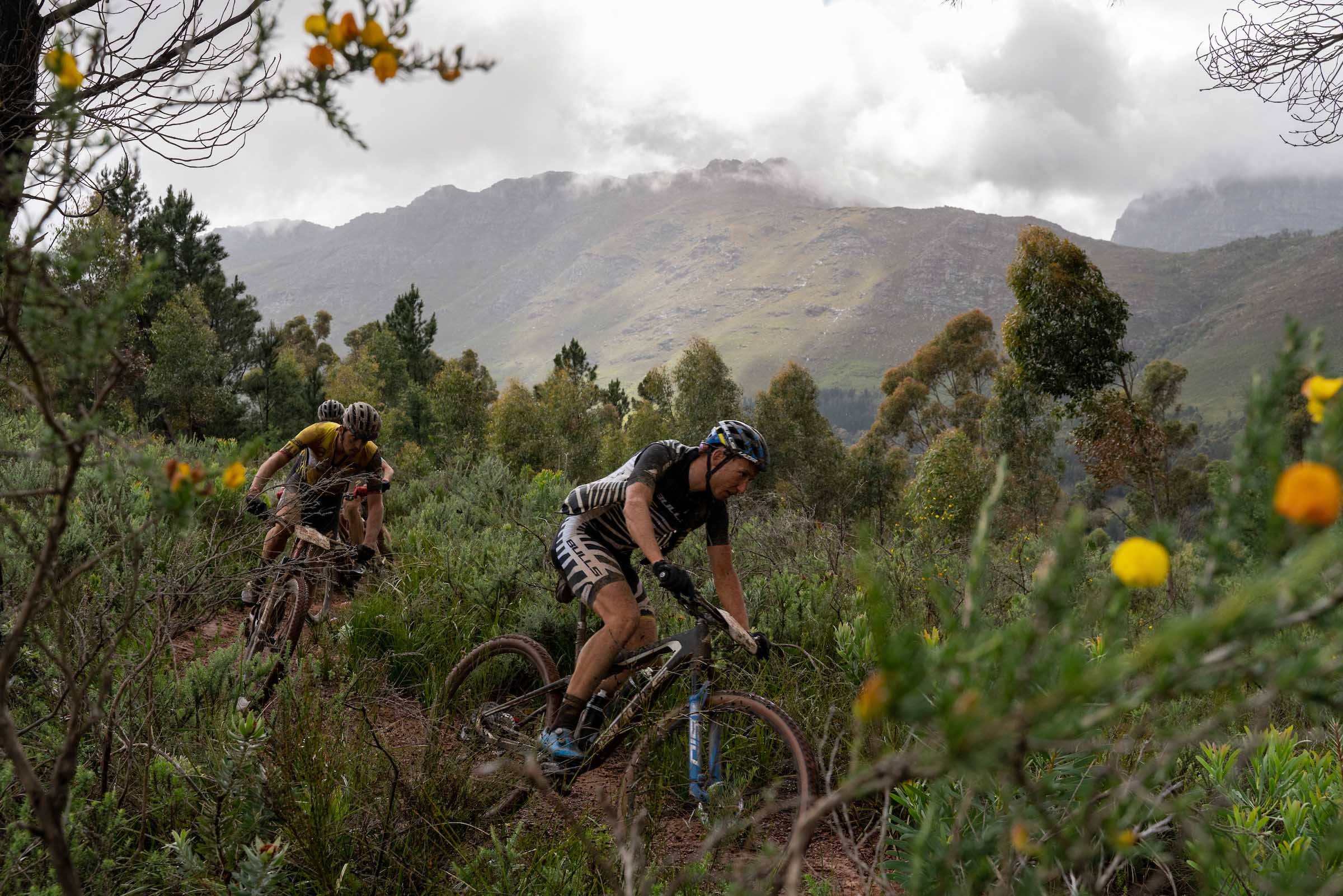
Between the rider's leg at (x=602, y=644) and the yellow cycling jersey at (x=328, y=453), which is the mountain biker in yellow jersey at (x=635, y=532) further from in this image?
the yellow cycling jersey at (x=328, y=453)

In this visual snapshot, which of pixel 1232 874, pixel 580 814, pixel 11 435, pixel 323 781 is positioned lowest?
pixel 580 814

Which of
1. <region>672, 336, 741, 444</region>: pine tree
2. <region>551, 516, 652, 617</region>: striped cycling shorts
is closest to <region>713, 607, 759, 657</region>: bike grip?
<region>551, 516, 652, 617</region>: striped cycling shorts

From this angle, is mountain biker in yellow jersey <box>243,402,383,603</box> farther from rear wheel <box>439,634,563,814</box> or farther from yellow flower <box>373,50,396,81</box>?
yellow flower <box>373,50,396,81</box>

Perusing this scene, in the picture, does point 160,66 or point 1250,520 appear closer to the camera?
point 1250,520

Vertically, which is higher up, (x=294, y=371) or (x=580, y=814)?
(x=294, y=371)

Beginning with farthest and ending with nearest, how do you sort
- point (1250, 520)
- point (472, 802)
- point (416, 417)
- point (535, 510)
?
point (416, 417)
point (535, 510)
point (472, 802)
point (1250, 520)

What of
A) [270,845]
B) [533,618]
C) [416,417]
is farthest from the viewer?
[416,417]

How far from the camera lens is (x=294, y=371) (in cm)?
3741

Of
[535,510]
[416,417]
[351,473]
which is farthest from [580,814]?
[416,417]

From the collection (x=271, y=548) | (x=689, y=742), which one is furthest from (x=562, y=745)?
(x=271, y=548)

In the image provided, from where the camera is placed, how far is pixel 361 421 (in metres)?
5.75

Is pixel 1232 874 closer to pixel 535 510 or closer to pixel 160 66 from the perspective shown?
pixel 160 66

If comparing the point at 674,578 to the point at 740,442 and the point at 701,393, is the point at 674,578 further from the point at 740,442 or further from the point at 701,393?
the point at 701,393

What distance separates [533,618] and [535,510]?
10.0 feet
